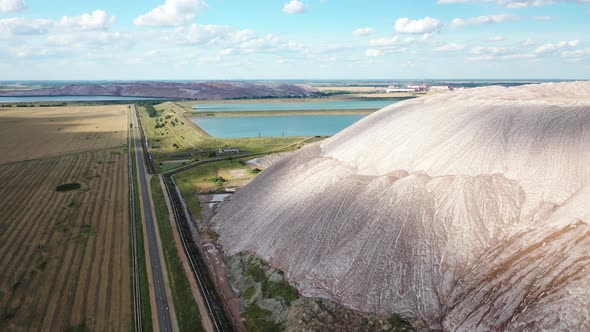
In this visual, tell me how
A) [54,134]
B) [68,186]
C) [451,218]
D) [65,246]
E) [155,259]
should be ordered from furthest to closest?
[54,134], [68,186], [65,246], [155,259], [451,218]

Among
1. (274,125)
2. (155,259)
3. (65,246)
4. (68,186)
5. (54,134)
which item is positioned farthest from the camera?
(274,125)

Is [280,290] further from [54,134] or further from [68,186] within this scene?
[54,134]

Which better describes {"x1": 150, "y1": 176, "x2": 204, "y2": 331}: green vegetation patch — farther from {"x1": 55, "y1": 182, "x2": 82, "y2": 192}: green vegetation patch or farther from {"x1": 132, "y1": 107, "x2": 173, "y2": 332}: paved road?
{"x1": 55, "y1": 182, "x2": 82, "y2": 192}: green vegetation patch

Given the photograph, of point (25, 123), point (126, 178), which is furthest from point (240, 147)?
point (25, 123)

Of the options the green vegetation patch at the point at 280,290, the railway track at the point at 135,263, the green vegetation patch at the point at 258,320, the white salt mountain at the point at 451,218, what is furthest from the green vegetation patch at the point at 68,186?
the green vegetation patch at the point at 258,320

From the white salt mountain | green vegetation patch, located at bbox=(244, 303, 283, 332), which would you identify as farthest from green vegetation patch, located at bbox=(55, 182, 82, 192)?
green vegetation patch, located at bbox=(244, 303, 283, 332)

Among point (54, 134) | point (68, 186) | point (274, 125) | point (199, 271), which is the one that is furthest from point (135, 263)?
point (274, 125)
